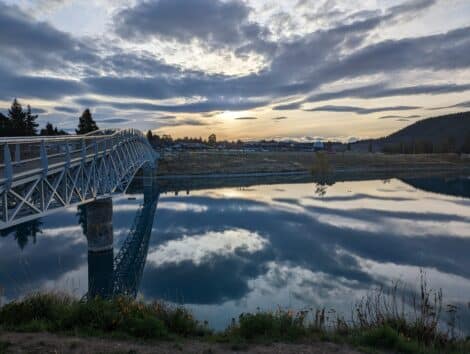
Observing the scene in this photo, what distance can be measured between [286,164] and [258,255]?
100449 millimetres

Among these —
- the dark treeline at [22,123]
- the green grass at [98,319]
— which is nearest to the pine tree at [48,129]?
the dark treeline at [22,123]

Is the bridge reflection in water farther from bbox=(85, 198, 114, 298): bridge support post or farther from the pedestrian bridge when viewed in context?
the pedestrian bridge

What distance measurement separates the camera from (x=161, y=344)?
8.16m

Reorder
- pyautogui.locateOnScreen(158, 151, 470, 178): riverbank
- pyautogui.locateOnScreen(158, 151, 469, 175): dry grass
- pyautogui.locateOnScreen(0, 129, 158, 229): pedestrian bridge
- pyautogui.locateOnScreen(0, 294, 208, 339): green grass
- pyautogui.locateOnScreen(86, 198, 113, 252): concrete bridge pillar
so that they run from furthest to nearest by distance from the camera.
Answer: pyautogui.locateOnScreen(158, 151, 469, 175): dry grass → pyautogui.locateOnScreen(158, 151, 470, 178): riverbank → pyautogui.locateOnScreen(86, 198, 113, 252): concrete bridge pillar → pyautogui.locateOnScreen(0, 129, 158, 229): pedestrian bridge → pyautogui.locateOnScreen(0, 294, 208, 339): green grass

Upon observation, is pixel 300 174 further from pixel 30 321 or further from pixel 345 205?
pixel 30 321

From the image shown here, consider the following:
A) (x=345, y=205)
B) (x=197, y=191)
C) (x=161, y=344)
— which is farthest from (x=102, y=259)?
(x=197, y=191)

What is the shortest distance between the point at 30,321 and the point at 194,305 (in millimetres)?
10085

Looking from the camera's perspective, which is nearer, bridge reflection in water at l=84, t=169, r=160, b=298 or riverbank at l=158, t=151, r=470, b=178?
bridge reflection in water at l=84, t=169, r=160, b=298

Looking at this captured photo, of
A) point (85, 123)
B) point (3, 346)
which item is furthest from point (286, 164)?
point (3, 346)

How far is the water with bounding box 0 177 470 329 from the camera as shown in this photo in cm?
1997

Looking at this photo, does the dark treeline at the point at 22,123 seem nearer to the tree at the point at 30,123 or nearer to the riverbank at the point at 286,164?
the tree at the point at 30,123

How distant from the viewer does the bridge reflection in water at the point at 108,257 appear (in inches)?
845

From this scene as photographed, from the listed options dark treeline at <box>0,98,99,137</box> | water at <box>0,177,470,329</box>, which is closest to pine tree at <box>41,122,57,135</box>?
dark treeline at <box>0,98,99,137</box>

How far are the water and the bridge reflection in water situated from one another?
0.23m
